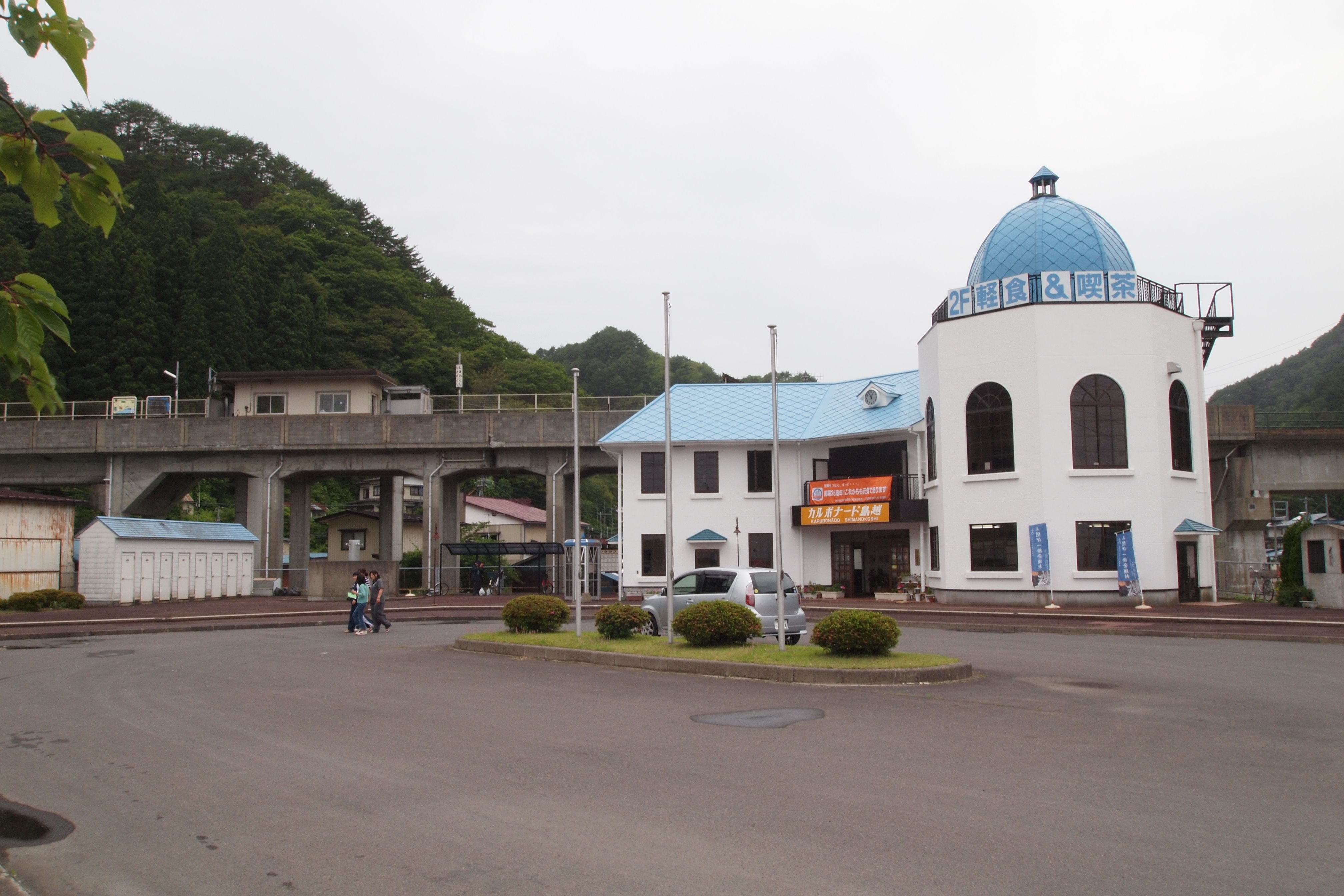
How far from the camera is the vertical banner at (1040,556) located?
30375 mm

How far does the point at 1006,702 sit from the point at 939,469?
22563mm

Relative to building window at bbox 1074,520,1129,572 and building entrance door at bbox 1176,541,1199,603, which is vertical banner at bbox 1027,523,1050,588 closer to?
building window at bbox 1074,520,1129,572

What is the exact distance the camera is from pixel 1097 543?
31.1 metres

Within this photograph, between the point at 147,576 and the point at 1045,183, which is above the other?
the point at 1045,183

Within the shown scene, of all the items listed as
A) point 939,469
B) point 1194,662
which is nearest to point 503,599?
point 939,469

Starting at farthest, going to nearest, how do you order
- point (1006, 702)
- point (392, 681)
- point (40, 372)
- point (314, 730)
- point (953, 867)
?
1. point (392, 681)
2. point (1006, 702)
3. point (314, 730)
4. point (953, 867)
5. point (40, 372)

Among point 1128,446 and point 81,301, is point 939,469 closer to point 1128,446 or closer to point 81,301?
point 1128,446

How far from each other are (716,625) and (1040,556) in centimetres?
1701

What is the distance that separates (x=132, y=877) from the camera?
5871mm

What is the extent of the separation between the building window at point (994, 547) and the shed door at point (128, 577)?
2984 centimetres

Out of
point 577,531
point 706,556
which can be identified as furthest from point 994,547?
point 577,531

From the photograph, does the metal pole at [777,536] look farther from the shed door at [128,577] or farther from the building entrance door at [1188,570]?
the shed door at [128,577]

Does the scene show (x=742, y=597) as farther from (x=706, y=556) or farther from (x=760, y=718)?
(x=706, y=556)

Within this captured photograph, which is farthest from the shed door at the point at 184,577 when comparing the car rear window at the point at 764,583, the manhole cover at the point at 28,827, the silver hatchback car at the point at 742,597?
the manhole cover at the point at 28,827
